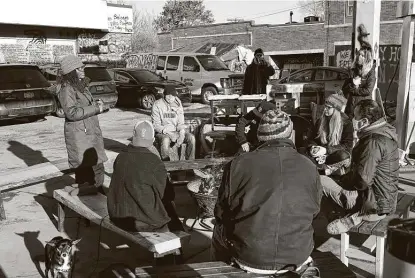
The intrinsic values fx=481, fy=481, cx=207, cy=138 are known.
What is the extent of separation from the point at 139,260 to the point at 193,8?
51.2 meters

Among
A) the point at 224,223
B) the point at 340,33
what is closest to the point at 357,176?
the point at 224,223

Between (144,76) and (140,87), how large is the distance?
0.77 metres

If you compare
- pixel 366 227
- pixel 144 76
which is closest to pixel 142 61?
pixel 144 76

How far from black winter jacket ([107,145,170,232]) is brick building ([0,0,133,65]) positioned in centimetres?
1990

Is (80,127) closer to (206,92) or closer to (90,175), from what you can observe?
(90,175)

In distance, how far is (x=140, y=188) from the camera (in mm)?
4273

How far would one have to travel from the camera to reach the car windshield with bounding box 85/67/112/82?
16.2 metres

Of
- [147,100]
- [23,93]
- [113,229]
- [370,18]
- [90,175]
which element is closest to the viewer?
[113,229]

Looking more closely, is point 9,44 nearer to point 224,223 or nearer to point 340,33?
point 340,33

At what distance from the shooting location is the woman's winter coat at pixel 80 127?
6.04m

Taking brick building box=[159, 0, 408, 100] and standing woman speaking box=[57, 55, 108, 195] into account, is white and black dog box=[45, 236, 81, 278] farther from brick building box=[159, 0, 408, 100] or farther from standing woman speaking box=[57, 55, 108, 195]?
brick building box=[159, 0, 408, 100]

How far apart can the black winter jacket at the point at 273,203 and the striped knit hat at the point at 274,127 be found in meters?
0.05

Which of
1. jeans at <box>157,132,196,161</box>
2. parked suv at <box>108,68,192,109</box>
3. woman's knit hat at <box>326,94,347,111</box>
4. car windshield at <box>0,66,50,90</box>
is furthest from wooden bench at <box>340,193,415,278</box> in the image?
parked suv at <box>108,68,192,109</box>

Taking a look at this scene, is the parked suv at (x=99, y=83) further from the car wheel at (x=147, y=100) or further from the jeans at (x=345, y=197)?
the jeans at (x=345, y=197)
